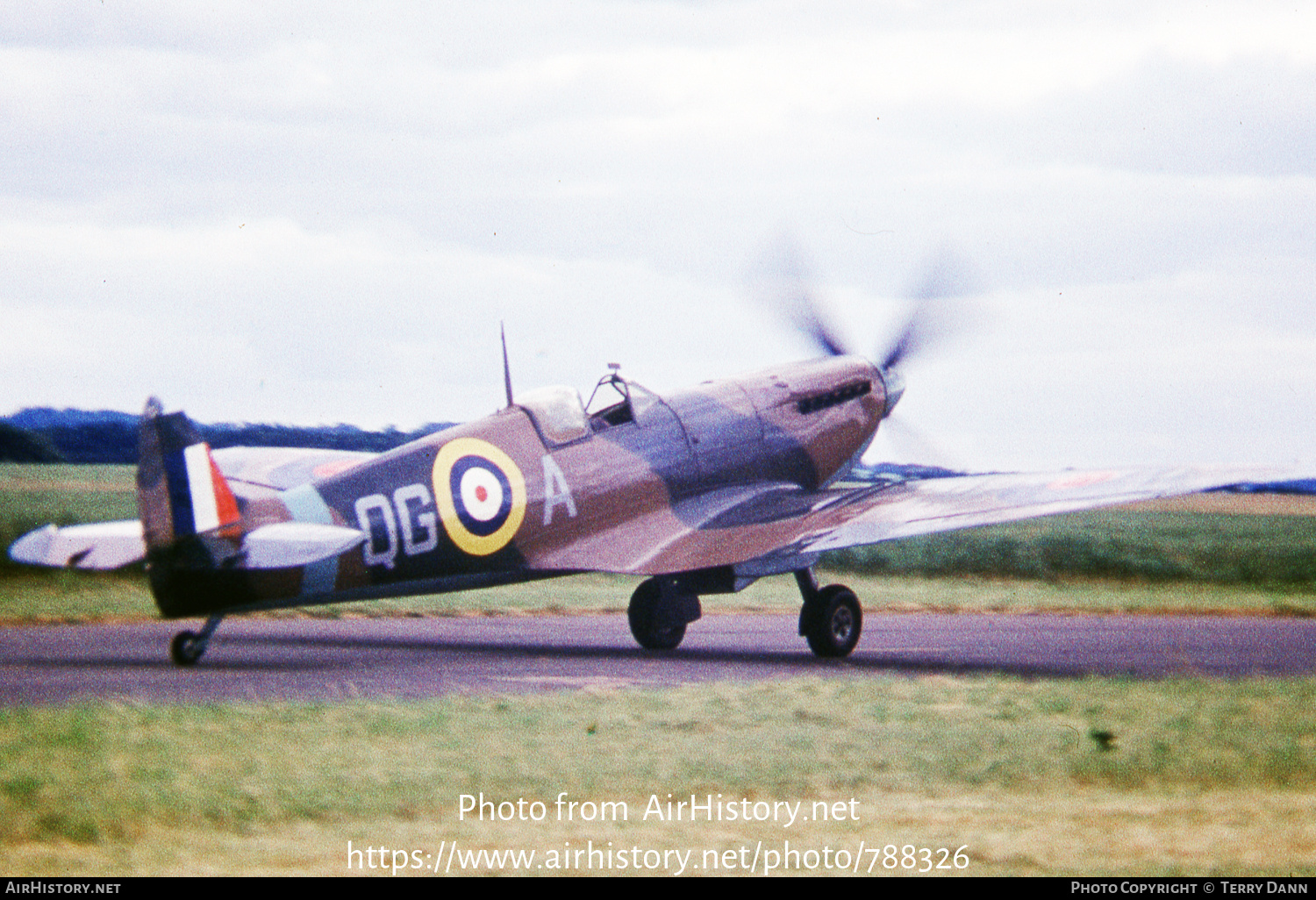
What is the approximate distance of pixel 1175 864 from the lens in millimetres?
5602

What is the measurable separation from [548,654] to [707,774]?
7.03 metres

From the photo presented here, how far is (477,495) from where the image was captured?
1354cm

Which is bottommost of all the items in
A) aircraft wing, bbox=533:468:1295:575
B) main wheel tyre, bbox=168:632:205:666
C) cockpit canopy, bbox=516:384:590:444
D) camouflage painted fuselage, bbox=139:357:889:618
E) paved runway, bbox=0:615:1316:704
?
paved runway, bbox=0:615:1316:704

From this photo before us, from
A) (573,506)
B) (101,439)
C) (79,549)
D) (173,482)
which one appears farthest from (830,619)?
(101,439)

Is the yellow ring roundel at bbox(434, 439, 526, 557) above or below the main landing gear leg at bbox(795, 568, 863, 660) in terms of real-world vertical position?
above

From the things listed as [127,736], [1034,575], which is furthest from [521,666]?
[1034,575]

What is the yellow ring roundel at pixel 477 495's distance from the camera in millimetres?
13320

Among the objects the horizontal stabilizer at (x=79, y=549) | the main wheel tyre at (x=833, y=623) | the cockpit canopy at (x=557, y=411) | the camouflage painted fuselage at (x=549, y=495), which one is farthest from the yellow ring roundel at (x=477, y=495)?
the main wheel tyre at (x=833, y=623)

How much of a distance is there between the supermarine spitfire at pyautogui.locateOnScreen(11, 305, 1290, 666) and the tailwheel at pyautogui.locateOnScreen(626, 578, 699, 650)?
0.06 ft

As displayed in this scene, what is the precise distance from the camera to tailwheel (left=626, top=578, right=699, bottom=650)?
49.2 ft

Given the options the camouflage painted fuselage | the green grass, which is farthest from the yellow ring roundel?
the green grass

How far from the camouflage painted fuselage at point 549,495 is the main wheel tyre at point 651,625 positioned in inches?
27.7

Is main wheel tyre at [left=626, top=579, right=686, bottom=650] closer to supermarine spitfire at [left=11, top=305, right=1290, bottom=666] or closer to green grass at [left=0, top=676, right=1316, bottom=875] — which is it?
supermarine spitfire at [left=11, top=305, right=1290, bottom=666]

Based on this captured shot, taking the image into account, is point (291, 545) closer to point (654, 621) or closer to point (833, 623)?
point (654, 621)
